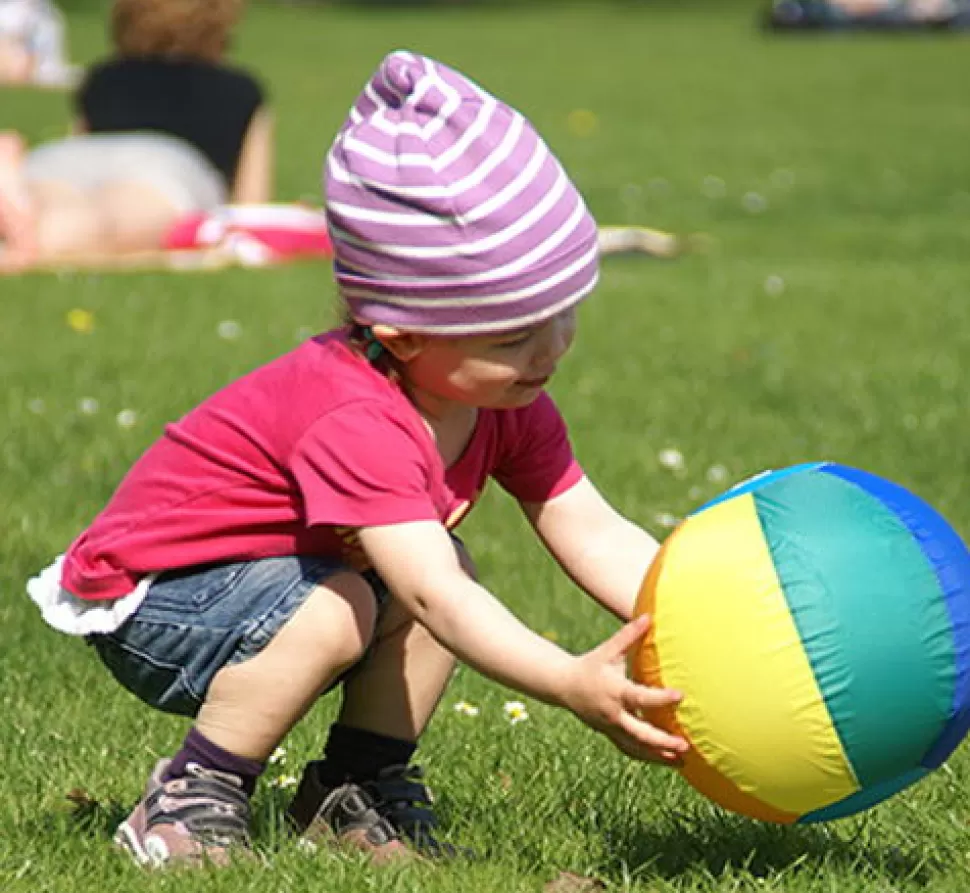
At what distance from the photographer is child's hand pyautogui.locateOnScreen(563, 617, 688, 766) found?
297 cm

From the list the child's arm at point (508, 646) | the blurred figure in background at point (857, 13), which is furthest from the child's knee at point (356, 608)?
the blurred figure in background at point (857, 13)

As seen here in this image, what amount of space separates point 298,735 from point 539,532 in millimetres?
762

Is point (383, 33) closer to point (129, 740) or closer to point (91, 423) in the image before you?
point (91, 423)

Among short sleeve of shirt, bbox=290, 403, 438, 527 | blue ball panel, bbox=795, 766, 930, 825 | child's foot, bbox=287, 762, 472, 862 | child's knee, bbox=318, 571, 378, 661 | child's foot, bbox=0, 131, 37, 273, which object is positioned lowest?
child's foot, bbox=0, 131, 37, 273

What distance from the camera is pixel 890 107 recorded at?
869 inches

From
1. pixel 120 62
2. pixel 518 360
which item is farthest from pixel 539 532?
pixel 120 62

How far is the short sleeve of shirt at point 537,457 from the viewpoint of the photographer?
3656 mm

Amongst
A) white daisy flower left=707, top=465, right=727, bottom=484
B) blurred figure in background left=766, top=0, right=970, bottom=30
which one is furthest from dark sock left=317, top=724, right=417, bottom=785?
blurred figure in background left=766, top=0, right=970, bottom=30

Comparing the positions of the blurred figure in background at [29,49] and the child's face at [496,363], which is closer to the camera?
the child's face at [496,363]

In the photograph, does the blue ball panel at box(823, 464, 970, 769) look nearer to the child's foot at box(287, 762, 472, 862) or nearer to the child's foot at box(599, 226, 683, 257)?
the child's foot at box(287, 762, 472, 862)

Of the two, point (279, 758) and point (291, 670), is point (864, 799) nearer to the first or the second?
point (291, 670)

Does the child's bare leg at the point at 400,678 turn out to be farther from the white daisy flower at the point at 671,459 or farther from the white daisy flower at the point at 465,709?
the white daisy flower at the point at 671,459

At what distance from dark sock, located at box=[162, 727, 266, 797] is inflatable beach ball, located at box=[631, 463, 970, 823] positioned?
71 centimetres

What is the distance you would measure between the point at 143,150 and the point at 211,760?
26.1 feet
